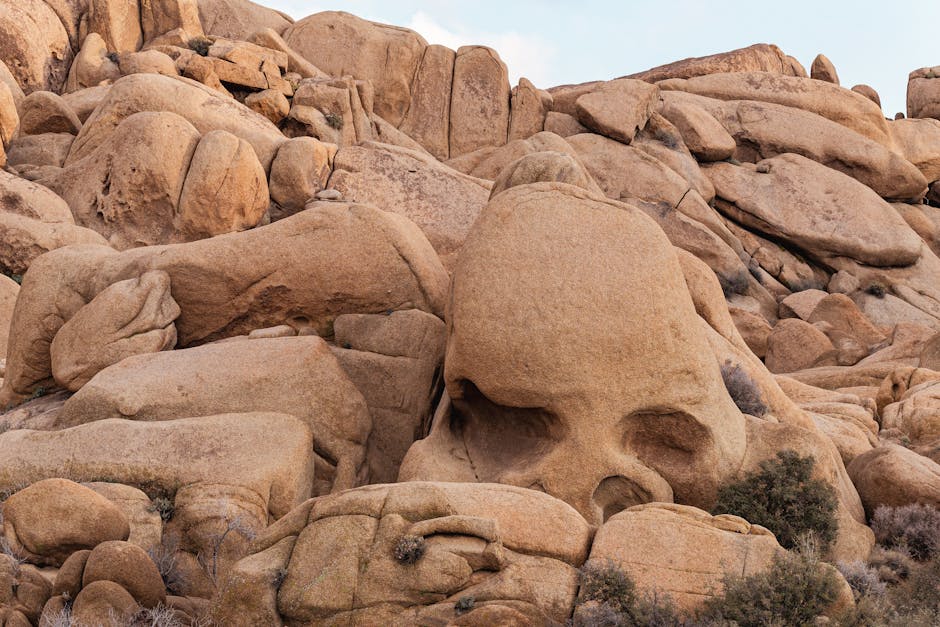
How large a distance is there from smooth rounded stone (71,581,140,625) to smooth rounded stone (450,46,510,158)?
33.7 meters

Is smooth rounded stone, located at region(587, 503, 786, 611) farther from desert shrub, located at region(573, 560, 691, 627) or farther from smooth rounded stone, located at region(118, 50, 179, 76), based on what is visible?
smooth rounded stone, located at region(118, 50, 179, 76)

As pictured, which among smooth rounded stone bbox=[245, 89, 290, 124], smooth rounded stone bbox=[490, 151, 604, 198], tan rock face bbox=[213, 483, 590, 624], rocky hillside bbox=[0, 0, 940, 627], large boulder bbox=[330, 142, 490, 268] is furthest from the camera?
smooth rounded stone bbox=[245, 89, 290, 124]

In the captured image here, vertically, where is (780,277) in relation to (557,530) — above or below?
below

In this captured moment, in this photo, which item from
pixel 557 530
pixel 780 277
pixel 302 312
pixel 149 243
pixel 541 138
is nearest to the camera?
pixel 557 530

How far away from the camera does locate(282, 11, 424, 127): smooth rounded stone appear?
4072cm

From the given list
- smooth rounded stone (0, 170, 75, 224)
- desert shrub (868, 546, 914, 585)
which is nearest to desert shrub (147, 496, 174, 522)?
desert shrub (868, 546, 914, 585)

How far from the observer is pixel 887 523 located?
41.9 feet

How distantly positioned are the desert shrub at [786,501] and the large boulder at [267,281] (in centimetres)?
678

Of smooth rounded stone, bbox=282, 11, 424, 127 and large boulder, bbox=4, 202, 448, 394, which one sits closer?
large boulder, bbox=4, 202, 448, 394

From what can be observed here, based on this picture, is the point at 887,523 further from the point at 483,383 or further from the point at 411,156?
the point at 411,156

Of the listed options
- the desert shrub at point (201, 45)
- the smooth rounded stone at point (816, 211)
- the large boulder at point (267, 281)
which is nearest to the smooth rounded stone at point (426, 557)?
the large boulder at point (267, 281)

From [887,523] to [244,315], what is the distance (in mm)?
11200

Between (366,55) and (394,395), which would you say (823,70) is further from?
(394,395)

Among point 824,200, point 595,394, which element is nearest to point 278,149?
point 595,394
